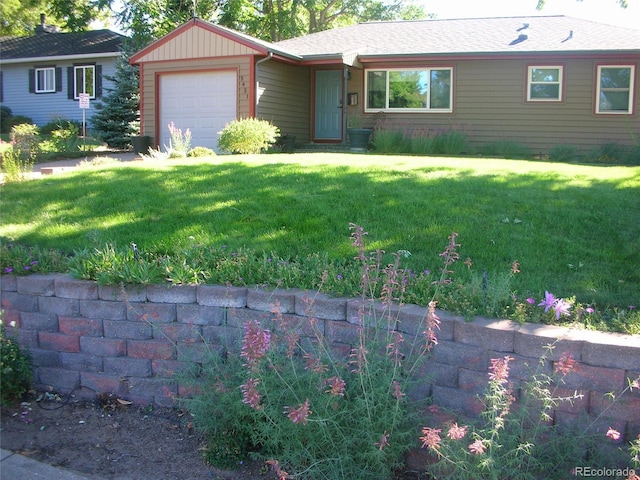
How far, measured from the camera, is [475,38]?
54.6 ft

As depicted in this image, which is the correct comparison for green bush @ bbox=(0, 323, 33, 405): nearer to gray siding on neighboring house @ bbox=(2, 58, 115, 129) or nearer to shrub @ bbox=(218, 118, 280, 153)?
shrub @ bbox=(218, 118, 280, 153)

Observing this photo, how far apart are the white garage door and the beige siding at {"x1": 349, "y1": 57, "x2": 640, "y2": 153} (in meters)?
4.52

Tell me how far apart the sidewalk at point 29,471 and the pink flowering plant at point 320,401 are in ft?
2.57

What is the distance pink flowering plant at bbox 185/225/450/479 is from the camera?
3.13 meters

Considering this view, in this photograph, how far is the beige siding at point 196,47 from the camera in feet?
49.9

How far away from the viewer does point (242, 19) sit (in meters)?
27.9

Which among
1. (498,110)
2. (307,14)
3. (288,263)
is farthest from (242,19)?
(288,263)

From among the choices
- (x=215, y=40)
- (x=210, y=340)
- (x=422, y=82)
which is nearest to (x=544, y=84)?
(x=422, y=82)

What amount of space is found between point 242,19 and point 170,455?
26812mm

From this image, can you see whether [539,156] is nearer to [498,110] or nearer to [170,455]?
[498,110]

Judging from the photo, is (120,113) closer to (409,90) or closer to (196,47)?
(196,47)

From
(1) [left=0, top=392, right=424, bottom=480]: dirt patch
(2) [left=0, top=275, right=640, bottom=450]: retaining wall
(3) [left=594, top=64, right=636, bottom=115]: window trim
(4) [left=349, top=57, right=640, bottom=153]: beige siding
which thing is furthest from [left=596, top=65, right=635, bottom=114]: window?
(1) [left=0, top=392, right=424, bottom=480]: dirt patch

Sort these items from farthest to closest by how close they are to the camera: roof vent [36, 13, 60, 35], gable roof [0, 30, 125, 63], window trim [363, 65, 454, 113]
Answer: roof vent [36, 13, 60, 35]
gable roof [0, 30, 125, 63]
window trim [363, 65, 454, 113]

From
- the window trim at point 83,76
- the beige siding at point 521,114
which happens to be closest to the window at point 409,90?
the beige siding at point 521,114
